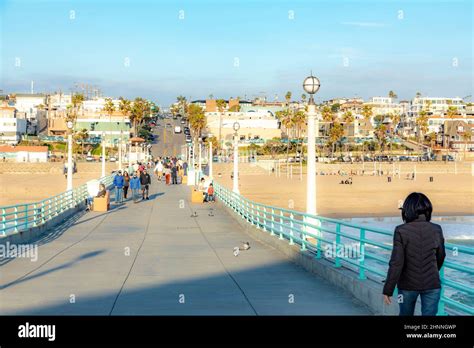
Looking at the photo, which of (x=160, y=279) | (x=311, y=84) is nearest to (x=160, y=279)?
(x=160, y=279)

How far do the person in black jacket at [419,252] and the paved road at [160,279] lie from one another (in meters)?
3.35

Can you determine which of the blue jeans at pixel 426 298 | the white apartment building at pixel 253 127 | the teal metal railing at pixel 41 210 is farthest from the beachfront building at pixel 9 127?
the blue jeans at pixel 426 298

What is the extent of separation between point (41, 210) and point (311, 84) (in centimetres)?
1175

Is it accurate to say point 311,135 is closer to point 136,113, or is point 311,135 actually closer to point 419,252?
point 419,252

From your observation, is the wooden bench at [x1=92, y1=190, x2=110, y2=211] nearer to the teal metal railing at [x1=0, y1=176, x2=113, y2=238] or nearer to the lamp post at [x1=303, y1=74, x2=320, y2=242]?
the teal metal railing at [x1=0, y1=176, x2=113, y2=238]

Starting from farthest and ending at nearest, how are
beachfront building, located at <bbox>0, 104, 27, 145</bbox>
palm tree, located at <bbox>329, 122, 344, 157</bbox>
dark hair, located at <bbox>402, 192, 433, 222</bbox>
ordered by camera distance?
beachfront building, located at <bbox>0, 104, 27, 145</bbox> → palm tree, located at <bbox>329, 122, 344, 157</bbox> → dark hair, located at <bbox>402, 192, 433, 222</bbox>

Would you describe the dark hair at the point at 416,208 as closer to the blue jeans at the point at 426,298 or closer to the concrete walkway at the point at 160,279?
the blue jeans at the point at 426,298

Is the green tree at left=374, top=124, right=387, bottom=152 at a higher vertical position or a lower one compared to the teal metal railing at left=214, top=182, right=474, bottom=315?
higher

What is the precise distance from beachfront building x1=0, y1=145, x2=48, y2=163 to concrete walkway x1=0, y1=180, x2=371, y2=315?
348 ft

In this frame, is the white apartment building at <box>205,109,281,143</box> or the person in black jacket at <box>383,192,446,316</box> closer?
the person in black jacket at <box>383,192,446,316</box>

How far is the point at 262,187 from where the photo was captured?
74.1 meters

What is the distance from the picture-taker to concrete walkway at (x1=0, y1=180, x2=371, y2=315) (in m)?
10.9

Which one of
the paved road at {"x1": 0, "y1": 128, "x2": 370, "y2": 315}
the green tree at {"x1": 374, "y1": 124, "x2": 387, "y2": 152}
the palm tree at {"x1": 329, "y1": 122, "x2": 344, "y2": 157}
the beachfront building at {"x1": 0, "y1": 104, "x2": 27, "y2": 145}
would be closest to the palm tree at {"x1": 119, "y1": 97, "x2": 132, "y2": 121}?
the beachfront building at {"x1": 0, "y1": 104, "x2": 27, "y2": 145}
